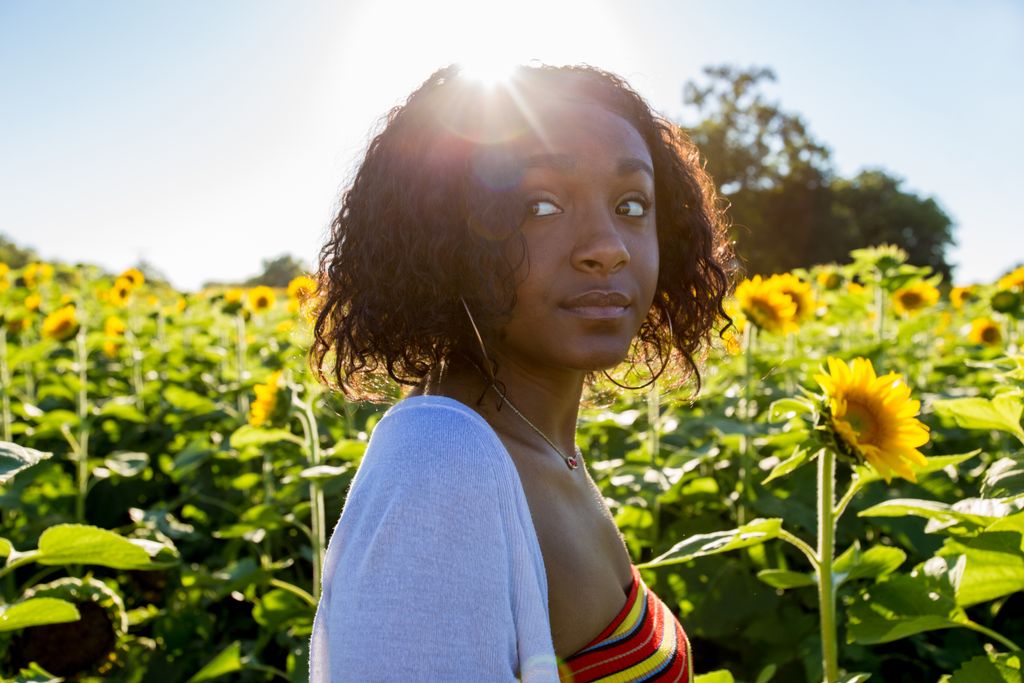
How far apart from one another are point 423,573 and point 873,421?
954 mm

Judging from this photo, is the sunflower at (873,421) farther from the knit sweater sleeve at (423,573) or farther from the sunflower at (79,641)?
the sunflower at (79,641)

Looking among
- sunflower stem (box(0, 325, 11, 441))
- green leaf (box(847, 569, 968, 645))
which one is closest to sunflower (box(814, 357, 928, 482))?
green leaf (box(847, 569, 968, 645))

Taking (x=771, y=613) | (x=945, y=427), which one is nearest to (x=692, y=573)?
(x=771, y=613)

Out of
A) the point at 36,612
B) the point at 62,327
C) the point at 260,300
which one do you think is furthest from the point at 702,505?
the point at 260,300

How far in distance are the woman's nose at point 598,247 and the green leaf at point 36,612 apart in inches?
39.4

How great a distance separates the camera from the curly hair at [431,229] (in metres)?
1.29

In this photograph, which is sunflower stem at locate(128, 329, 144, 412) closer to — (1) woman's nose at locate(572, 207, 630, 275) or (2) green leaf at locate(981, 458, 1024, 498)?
(1) woman's nose at locate(572, 207, 630, 275)

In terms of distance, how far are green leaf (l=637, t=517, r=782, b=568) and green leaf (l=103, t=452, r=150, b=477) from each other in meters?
2.22

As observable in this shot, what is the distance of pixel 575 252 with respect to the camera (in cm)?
126

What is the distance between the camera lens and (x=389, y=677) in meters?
0.86

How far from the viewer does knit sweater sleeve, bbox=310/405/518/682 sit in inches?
34.3

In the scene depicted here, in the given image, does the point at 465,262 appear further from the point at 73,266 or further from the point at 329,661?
the point at 73,266

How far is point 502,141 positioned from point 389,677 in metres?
0.75

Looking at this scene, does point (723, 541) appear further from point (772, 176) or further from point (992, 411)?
point (772, 176)
